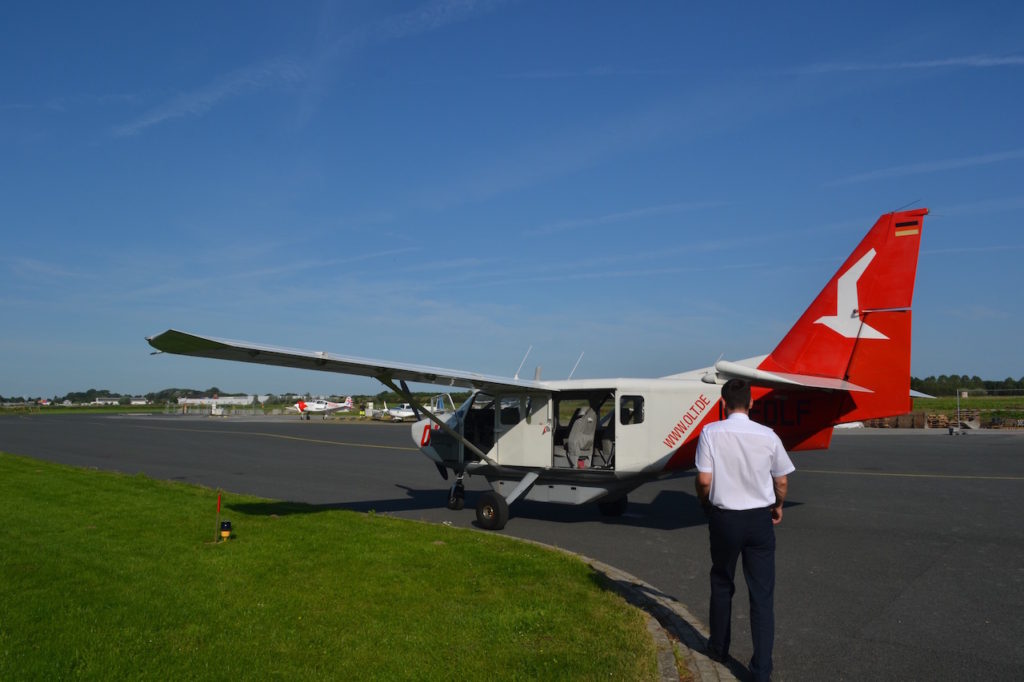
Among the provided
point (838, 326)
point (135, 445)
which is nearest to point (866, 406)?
point (838, 326)

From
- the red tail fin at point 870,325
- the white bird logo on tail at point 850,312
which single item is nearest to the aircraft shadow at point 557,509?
the red tail fin at point 870,325

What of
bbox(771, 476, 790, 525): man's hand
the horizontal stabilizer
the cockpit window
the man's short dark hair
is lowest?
bbox(771, 476, 790, 525): man's hand

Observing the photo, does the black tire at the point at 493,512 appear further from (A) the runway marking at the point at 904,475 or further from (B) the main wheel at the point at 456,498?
(A) the runway marking at the point at 904,475

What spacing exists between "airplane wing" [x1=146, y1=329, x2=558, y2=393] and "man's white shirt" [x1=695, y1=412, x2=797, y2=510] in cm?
626

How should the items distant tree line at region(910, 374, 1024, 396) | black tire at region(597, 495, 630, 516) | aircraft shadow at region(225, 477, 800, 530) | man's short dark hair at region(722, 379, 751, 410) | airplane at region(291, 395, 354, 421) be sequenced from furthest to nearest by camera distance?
distant tree line at region(910, 374, 1024, 396), airplane at region(291, 395, 354, 421), black tire at region(597, 495, 630, 516), aircraft shadow at region(225, 477, 800, 530), man's short dark hair at region(722, 379, 751, 410)

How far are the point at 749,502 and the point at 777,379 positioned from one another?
5491mm

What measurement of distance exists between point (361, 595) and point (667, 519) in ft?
23.2

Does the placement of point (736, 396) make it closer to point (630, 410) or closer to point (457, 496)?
point (630, 410)

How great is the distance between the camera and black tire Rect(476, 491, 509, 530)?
38.4ft

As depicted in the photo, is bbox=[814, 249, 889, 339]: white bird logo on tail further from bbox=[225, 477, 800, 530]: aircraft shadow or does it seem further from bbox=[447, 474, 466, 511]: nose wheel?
bbox=[447, 474, 466, 511]: nose wheel

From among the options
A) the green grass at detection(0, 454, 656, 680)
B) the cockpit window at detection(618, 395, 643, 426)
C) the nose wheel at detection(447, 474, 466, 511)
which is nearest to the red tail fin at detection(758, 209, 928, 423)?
the cockpit window at detection(618, 395, 643, 426)

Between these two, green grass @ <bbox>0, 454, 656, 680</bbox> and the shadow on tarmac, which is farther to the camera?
the shadow on tarmac

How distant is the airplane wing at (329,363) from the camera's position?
8773 millimetres

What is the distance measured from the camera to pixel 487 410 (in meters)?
13.8
